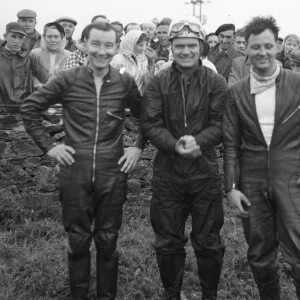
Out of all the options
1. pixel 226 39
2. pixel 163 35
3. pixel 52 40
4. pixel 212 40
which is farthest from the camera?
pixel 212 40

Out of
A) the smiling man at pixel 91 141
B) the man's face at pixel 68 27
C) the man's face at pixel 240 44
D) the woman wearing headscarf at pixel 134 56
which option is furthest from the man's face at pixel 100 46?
the man's face at pixel 240 44

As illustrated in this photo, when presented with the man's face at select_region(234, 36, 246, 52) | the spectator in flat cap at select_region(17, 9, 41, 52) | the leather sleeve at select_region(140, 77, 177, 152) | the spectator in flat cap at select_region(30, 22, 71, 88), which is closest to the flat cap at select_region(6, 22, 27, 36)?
the spectator in flat cap at select_region(30, 22, 71, 88)

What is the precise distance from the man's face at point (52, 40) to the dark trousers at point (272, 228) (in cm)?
449

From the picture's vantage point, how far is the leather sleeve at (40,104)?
389 centimetres

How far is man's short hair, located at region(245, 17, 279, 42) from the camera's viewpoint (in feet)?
11.8

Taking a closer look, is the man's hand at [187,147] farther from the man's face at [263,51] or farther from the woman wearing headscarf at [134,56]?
the woman wearing headscarf at [134,56]

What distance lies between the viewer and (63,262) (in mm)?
4938

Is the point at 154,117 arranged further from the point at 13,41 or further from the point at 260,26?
the point at 13,41

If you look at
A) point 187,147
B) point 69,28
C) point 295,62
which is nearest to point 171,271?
point 187,147

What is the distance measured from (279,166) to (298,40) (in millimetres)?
5927

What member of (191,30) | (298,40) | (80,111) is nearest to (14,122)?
(80,111)

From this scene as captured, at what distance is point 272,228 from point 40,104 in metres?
2.15

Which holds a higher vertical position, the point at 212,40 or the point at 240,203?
the point at 212,40

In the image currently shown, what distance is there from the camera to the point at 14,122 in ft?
20.5
